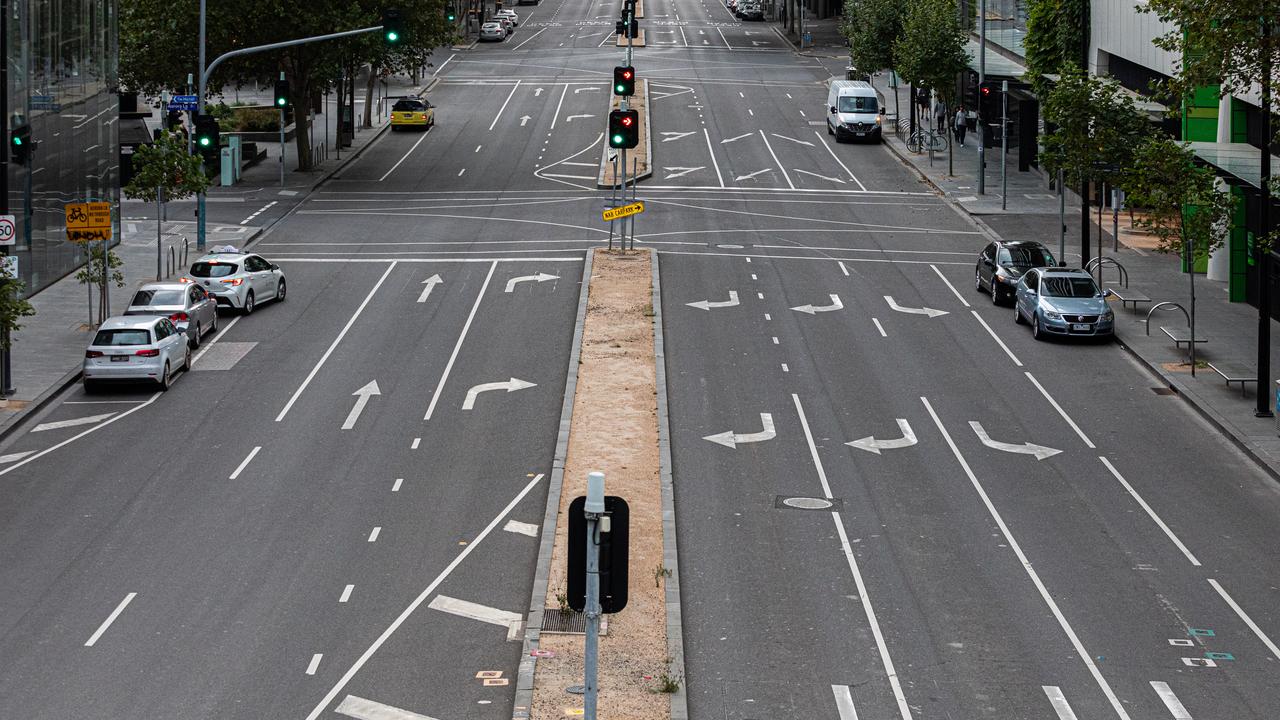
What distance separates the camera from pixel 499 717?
18.0m

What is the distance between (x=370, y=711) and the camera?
18.0 m

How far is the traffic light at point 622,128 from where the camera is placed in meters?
41.3

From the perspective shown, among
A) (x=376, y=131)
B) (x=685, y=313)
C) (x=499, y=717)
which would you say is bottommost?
(x=499, y=717)

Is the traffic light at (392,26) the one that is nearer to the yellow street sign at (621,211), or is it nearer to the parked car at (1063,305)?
the yellow street sign at (621,211)

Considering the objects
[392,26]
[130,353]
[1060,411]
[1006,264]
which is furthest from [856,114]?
[130,353]

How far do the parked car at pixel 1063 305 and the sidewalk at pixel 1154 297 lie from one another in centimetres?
83

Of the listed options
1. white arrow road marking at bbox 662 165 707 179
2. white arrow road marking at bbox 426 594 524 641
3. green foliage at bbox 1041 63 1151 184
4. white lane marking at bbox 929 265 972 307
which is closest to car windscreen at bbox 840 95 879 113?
white arrow road marking at bbox 662 165 707 179

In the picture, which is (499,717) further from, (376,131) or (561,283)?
(376,131)

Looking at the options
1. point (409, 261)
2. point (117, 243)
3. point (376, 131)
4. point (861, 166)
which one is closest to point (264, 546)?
point (409, 261)

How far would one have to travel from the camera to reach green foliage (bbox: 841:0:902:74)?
78.4 metres

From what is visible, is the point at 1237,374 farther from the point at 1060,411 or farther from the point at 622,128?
the point at 622,128

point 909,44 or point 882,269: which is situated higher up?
point 909,44

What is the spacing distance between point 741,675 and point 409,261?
30815 millimetres

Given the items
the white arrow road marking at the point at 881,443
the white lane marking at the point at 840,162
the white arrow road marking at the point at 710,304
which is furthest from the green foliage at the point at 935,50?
the white arrow road marking at the point at 881,443
